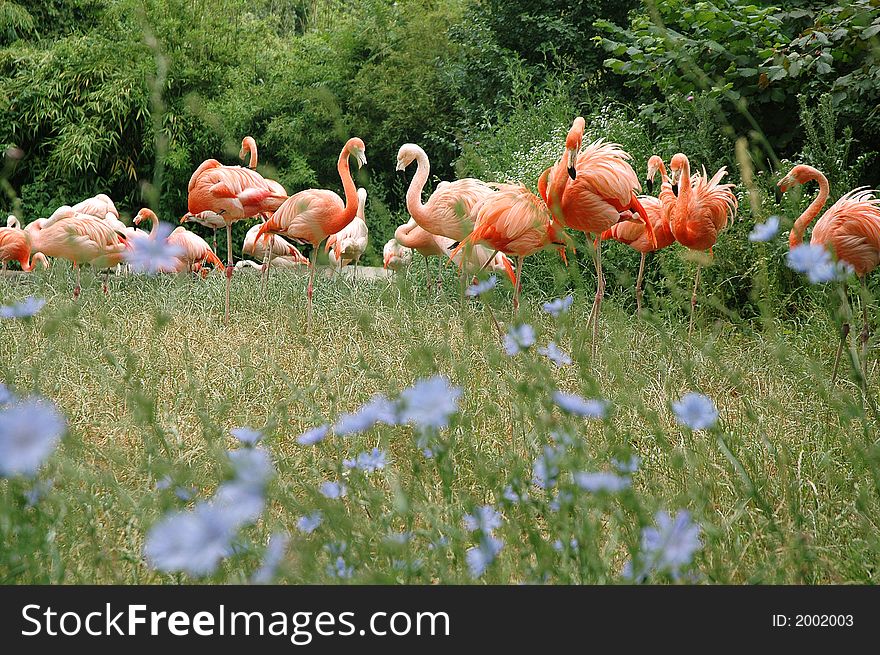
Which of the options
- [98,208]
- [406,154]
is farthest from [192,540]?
[98,208]

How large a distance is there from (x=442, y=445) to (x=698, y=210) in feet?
8.85

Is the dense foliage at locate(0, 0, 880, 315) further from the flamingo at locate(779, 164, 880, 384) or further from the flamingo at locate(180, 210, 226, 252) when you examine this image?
the flamingo at locate(779, 164, 880, 384)

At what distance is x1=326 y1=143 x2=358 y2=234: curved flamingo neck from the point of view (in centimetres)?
418

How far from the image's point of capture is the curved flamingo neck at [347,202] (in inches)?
164

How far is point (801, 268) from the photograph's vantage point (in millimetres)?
1308

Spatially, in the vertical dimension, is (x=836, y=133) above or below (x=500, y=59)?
below

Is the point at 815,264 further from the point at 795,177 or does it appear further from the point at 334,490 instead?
the point at 795,177

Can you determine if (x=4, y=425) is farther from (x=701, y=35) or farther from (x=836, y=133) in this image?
(x=701, y=35)

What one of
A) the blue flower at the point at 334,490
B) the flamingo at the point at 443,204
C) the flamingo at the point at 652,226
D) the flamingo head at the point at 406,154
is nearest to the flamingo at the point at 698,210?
the flamingo at the point at 652,226

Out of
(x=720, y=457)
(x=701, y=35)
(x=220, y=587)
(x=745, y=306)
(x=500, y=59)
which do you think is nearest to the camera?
(x=220, y=587)

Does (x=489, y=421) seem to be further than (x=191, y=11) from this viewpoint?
No

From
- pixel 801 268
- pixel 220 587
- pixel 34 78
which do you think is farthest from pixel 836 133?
pixel 34 78

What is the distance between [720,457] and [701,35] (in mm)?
4056

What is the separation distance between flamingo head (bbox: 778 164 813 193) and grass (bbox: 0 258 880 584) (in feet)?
1.92
